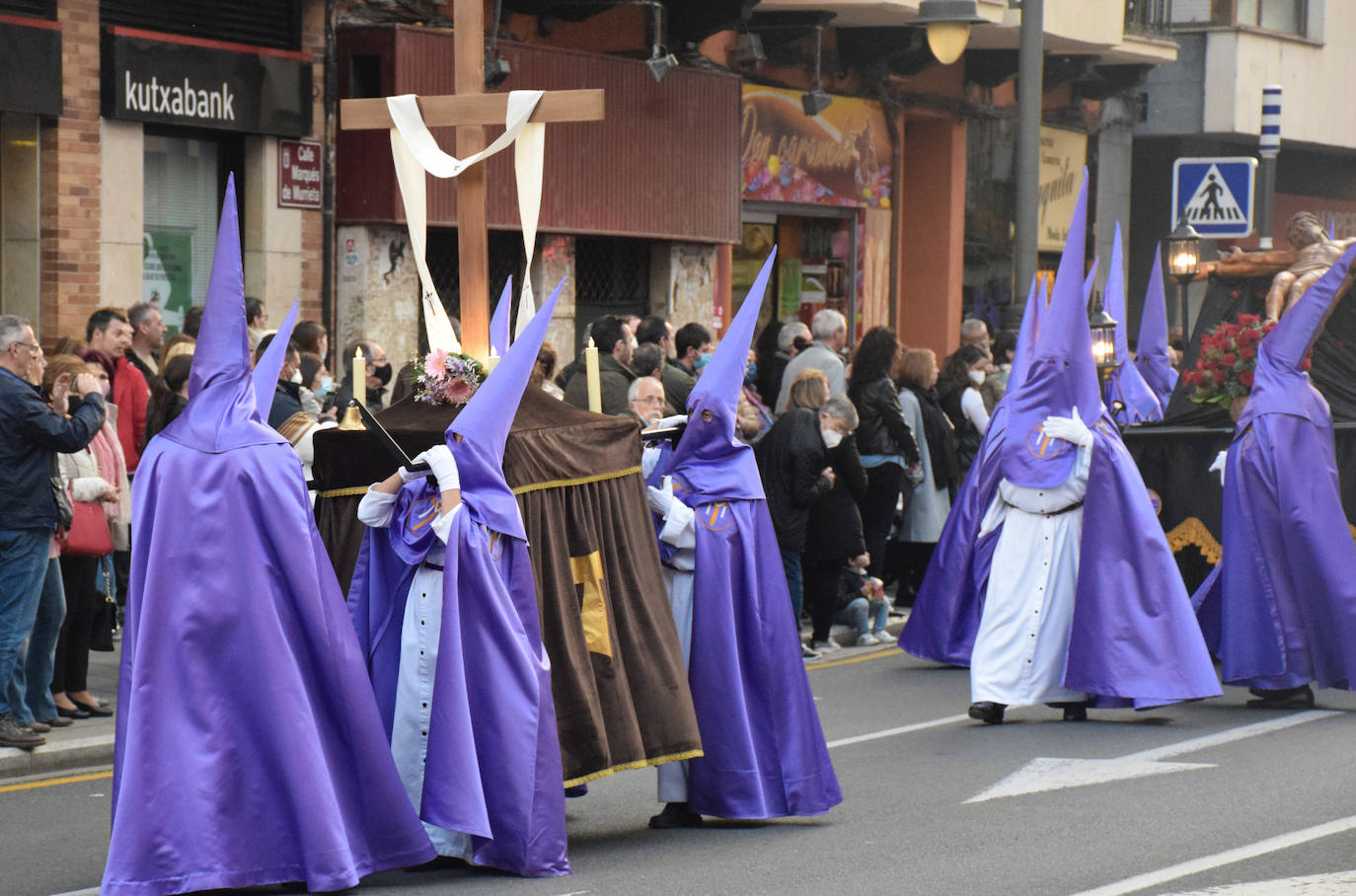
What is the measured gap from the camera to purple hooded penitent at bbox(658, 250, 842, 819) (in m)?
8.16

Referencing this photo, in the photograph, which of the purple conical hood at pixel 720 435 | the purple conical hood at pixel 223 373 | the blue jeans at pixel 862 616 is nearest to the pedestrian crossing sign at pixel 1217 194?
the blue jeans at pixel 862 616

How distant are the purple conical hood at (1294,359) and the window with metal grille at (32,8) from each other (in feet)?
26.1

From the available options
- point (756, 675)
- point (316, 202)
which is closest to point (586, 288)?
point (316, 202)

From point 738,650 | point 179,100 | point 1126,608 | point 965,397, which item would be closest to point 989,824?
point 738,650

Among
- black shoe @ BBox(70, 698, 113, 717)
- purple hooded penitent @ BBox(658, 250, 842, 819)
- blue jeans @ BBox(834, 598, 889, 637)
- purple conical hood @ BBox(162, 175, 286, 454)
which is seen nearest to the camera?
purple conical hood @ BBox(162, 175, 286, 454)

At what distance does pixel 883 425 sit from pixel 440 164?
676 centimetres

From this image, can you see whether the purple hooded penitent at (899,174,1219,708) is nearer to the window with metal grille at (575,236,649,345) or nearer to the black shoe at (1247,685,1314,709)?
the black shoe at (1247,685,1314,709)

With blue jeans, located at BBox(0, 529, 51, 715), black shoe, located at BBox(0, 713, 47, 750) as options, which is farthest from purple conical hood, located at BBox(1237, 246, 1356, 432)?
black shoe, located at BBox(0, 713, 47, 750)

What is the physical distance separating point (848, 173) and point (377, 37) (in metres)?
7.83

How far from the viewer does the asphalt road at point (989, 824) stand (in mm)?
7359

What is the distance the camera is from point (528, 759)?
23.5 ft

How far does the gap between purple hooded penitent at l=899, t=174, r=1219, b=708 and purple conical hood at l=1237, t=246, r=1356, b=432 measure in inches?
40.1

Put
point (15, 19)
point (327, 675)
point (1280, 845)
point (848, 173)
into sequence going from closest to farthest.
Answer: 1. point (327, 675)
2. point (1280, 845)
3. point (15, 19)
4. point (848, 173)

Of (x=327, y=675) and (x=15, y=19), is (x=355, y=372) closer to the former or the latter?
(x=327, y=675)
